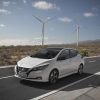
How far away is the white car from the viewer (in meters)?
9.30

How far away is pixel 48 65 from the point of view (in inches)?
378

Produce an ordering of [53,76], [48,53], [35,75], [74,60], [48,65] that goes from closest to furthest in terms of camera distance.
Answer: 1. [35,75]
2. [48,65]
3. [53,76]
4. [48,53]
5. [74,60]

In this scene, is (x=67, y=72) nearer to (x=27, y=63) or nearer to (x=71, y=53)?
(x=71, y=53)

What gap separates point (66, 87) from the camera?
951 cm

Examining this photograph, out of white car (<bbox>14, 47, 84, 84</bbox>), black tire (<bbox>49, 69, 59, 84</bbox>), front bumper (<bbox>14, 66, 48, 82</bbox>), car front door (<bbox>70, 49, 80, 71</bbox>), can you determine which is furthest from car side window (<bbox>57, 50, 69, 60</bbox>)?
front bumper (<bbox>14, 66, 48, 82</bbox>)

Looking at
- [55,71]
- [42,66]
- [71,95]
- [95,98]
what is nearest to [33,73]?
[42,66]

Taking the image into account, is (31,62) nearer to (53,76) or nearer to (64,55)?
(53,76)

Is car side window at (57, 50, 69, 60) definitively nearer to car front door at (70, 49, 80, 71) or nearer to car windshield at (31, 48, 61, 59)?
car windshield at (31, 48, 61, 59)

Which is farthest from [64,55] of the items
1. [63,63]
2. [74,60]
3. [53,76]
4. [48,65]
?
[48,65]

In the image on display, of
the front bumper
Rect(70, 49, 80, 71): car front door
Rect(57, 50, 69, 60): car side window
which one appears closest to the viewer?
the front bumper

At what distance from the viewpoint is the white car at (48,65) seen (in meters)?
9.30

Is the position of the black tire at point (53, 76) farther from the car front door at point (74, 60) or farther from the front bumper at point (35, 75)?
the car front door at point (74, 60)

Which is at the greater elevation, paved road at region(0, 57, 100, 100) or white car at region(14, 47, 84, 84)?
white car at region(14, 47, 84, 84)

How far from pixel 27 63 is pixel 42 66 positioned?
0.70 metres
